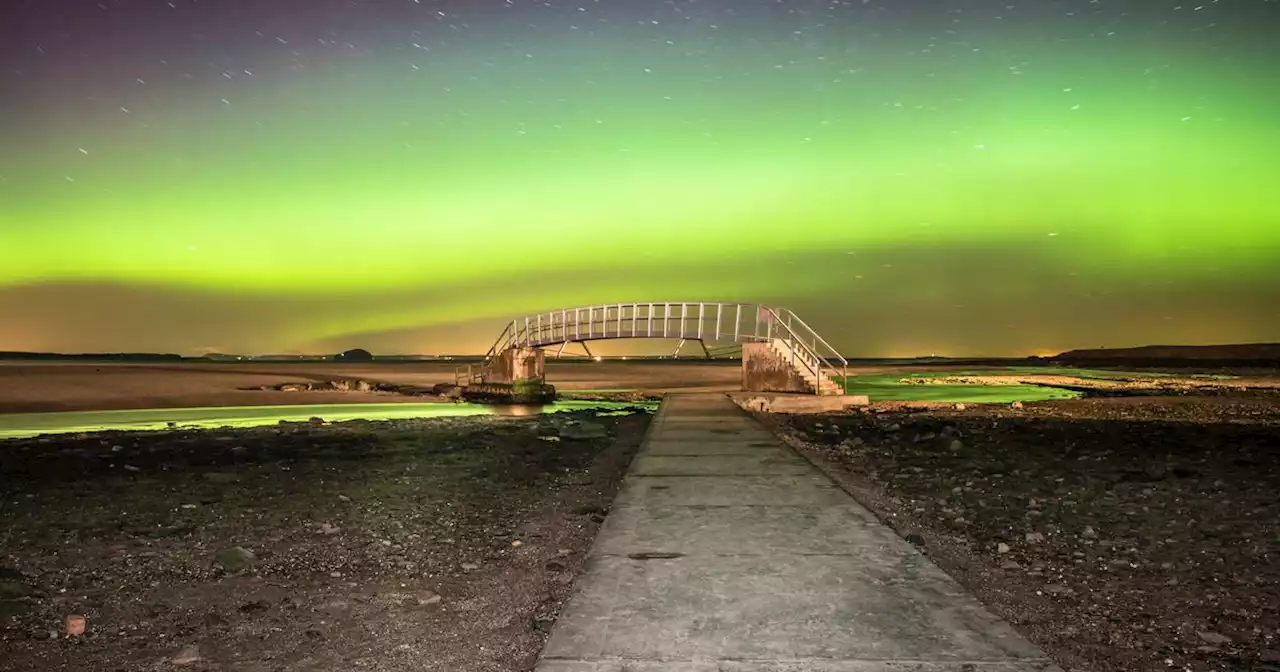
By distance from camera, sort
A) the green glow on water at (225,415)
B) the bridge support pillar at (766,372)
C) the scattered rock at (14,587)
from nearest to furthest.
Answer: the scattered rock at (14,587), the green glow on water at (225,415), the bridge support pillar at (766,372)

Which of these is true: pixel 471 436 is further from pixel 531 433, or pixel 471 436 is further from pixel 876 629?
pixel 876 629

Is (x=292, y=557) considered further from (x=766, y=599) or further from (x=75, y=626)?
(x=766, y=599)

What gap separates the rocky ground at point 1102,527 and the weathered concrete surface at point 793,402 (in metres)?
5.20

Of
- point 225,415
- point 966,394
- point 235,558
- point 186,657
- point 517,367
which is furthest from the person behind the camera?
point 966,394

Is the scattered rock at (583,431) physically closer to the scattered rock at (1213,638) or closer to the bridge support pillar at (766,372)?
the bridge support pillar at (766,372)

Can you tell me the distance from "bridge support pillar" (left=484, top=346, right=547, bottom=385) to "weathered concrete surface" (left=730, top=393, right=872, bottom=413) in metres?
12.6

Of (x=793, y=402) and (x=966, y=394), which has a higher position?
(x=793, y=402)

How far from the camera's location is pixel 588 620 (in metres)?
3.36

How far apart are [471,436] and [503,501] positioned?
7.35 metres

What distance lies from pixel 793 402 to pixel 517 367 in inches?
577

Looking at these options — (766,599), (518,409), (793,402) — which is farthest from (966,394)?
(766,599)

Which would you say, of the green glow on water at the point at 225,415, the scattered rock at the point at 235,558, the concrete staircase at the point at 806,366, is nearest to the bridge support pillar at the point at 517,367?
the green glow on water at the point at 225,415

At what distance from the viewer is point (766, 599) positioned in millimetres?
3674

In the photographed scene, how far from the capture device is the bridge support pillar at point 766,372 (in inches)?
894
